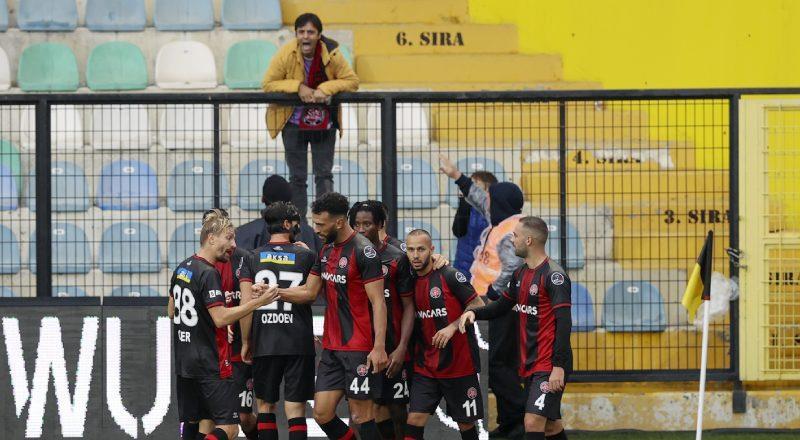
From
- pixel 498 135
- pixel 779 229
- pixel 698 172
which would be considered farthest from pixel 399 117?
pixel 779 229

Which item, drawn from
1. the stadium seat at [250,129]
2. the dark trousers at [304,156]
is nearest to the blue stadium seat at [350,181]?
the dark trousers at [304,156]

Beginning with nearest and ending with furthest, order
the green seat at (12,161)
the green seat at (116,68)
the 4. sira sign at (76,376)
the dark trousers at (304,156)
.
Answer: the 4. sira sign at (76,376) < the dark trousers at (304,156) < the green seat at (12,161) < the green seat at (116,68)

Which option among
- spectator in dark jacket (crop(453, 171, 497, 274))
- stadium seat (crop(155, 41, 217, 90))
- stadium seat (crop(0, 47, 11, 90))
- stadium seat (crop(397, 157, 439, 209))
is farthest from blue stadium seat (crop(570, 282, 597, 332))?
stadium seat (crop(0, 47, 11, 90))

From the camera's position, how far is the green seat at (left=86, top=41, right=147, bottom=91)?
546 inches

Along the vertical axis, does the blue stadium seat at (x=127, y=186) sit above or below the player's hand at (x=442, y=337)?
above

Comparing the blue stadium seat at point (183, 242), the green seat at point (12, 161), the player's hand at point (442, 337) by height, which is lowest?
the player's hand at point (442, 337)

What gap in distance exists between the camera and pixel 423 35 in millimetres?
14352

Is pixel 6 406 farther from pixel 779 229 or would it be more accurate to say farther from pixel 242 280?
pixel 779 229

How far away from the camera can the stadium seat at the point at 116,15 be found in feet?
47.3

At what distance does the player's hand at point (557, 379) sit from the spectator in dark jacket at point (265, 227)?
8.05 feet

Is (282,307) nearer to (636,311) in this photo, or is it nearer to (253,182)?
(253,182)

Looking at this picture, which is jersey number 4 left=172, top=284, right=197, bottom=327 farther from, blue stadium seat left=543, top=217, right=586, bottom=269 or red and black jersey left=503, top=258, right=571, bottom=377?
blue stadium seat left=543, top=217, right=586, bottom=269

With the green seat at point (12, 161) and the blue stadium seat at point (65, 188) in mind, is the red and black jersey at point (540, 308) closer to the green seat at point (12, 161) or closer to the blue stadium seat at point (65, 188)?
the blue stadium seat at point (65, 188)

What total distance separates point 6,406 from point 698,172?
5874mm
